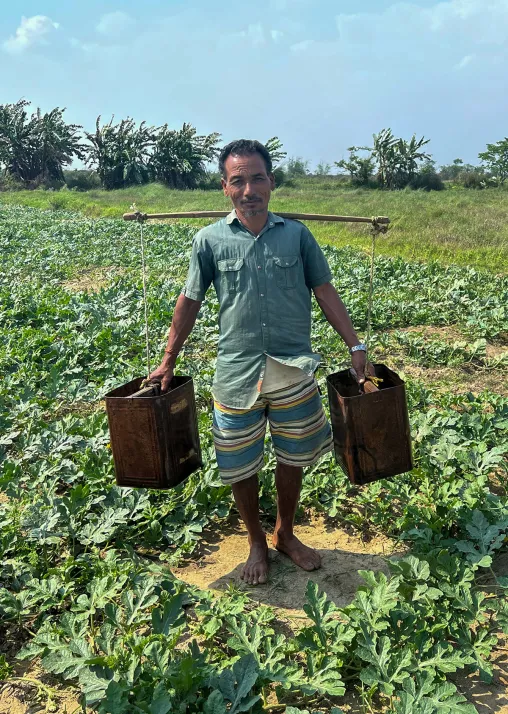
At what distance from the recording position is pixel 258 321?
2.67 metres

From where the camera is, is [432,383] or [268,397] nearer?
[268,397]

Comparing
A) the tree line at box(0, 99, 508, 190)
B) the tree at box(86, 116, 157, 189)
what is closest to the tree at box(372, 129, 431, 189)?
the tree line at box(0, 99, 508, 190)

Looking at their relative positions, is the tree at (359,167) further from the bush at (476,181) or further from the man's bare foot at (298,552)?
the man's bare foot at (298,552)

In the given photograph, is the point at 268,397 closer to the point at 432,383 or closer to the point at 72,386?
the point at 72,386

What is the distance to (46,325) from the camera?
22.9 feet

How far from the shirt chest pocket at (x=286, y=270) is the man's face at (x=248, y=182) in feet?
0.80

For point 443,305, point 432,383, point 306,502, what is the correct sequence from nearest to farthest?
point 306,502 < point 432,383 < point 443,305

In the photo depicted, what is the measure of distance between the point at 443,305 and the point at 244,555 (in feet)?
18.0

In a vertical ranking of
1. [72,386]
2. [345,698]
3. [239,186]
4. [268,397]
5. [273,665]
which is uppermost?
[239,186]

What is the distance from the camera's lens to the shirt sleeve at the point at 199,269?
2705 mm

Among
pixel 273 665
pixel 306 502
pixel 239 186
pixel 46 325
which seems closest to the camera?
pixel 273 665

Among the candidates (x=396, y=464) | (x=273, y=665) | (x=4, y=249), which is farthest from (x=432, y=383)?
(x=4, y=249)

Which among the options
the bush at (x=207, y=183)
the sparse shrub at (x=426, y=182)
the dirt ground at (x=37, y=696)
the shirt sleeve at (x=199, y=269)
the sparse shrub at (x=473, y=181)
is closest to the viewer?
the dirt ground at (x=37, y=696)

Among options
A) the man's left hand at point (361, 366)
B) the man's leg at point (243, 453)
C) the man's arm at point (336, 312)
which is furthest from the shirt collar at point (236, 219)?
the man's leg at point (243, 453)
